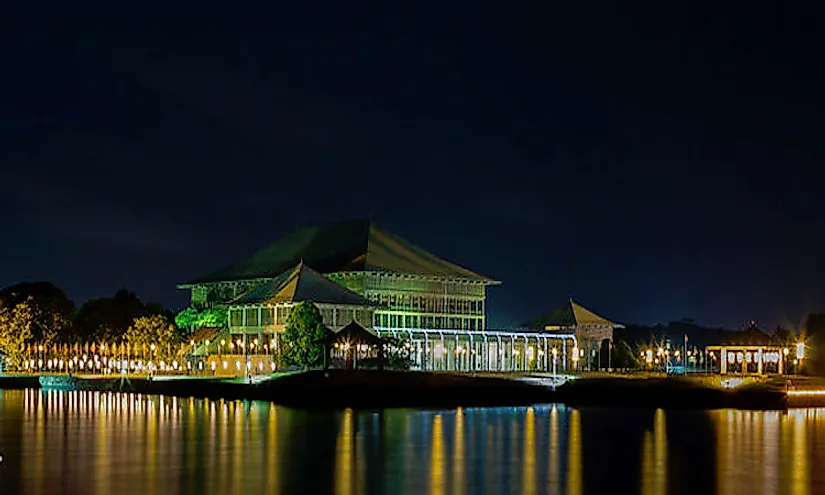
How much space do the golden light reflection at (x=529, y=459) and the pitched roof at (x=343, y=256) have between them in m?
44.2

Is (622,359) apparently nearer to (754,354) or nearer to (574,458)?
(754,354)

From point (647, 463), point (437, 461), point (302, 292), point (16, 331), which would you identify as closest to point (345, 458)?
point (437, 461)

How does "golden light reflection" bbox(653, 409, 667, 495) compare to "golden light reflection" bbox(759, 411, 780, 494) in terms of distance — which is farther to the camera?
"golden light reflection" bbox(759, 411, 780, 494)

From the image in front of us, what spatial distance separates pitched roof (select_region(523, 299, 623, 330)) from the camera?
10494 centimetres

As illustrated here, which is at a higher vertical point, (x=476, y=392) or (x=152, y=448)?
(x=152, y=448)

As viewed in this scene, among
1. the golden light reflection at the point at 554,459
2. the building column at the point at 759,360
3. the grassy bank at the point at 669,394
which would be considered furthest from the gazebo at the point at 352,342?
the building column at the point at 759,360

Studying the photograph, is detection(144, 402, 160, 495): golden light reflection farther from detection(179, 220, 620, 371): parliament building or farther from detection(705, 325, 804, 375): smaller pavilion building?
detection(705, 325, 804, 375): smaller pavilion building

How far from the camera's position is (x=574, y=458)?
37.0m

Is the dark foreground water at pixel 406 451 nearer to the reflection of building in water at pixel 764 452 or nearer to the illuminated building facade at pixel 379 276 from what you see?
the reflection of building in water at pixel 764 452

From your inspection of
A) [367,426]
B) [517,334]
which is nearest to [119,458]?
[367,426]

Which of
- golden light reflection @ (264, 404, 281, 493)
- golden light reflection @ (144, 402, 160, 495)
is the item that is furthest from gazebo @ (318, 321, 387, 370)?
golden light reflection @ (264, 404, 281, 493)

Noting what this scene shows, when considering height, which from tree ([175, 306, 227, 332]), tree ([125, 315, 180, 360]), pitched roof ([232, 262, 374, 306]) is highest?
pitched roof ([232, 262, 374, 306])

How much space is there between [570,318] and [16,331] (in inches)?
1691

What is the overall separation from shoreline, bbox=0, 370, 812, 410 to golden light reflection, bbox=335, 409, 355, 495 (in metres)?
10.5
